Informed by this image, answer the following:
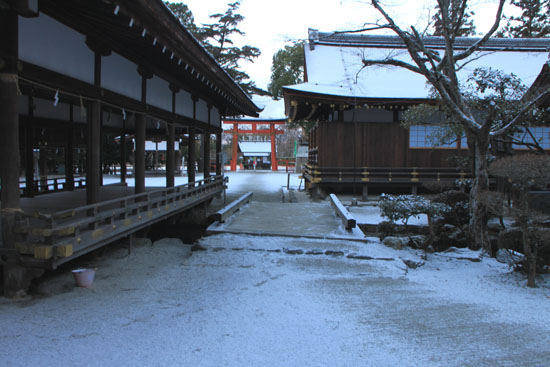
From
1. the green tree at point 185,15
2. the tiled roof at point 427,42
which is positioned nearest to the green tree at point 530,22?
the tiled roof at point 427,42

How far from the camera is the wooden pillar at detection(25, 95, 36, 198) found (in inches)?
371

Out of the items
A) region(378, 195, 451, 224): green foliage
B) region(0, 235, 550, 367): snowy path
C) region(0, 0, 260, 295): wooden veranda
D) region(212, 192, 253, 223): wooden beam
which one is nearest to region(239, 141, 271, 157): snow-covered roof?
region(212, 192, 253, 223): wooden beam

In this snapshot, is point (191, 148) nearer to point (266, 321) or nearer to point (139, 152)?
point (139, 152)

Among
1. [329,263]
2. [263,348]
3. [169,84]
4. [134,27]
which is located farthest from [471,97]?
[263,348]

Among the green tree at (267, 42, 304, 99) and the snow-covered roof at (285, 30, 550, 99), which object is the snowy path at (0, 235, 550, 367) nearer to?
the snow-covered roof at (285, 30, 550, 99)

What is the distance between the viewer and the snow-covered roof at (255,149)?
165 ft

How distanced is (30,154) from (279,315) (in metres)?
8.62

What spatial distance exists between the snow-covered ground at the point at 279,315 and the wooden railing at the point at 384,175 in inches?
339

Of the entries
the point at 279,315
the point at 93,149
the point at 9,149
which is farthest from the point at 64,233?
the point at 279,315

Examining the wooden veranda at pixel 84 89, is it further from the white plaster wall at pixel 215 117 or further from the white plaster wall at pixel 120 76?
the white plaster wall at pixel 215 117

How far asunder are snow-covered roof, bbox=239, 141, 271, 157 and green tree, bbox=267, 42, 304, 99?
1946 centimetres

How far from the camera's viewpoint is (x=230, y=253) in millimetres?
7207

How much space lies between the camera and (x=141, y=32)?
18.7ft

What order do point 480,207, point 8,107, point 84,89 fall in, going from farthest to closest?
point 480,207 < point 84,89 < point 8,107
